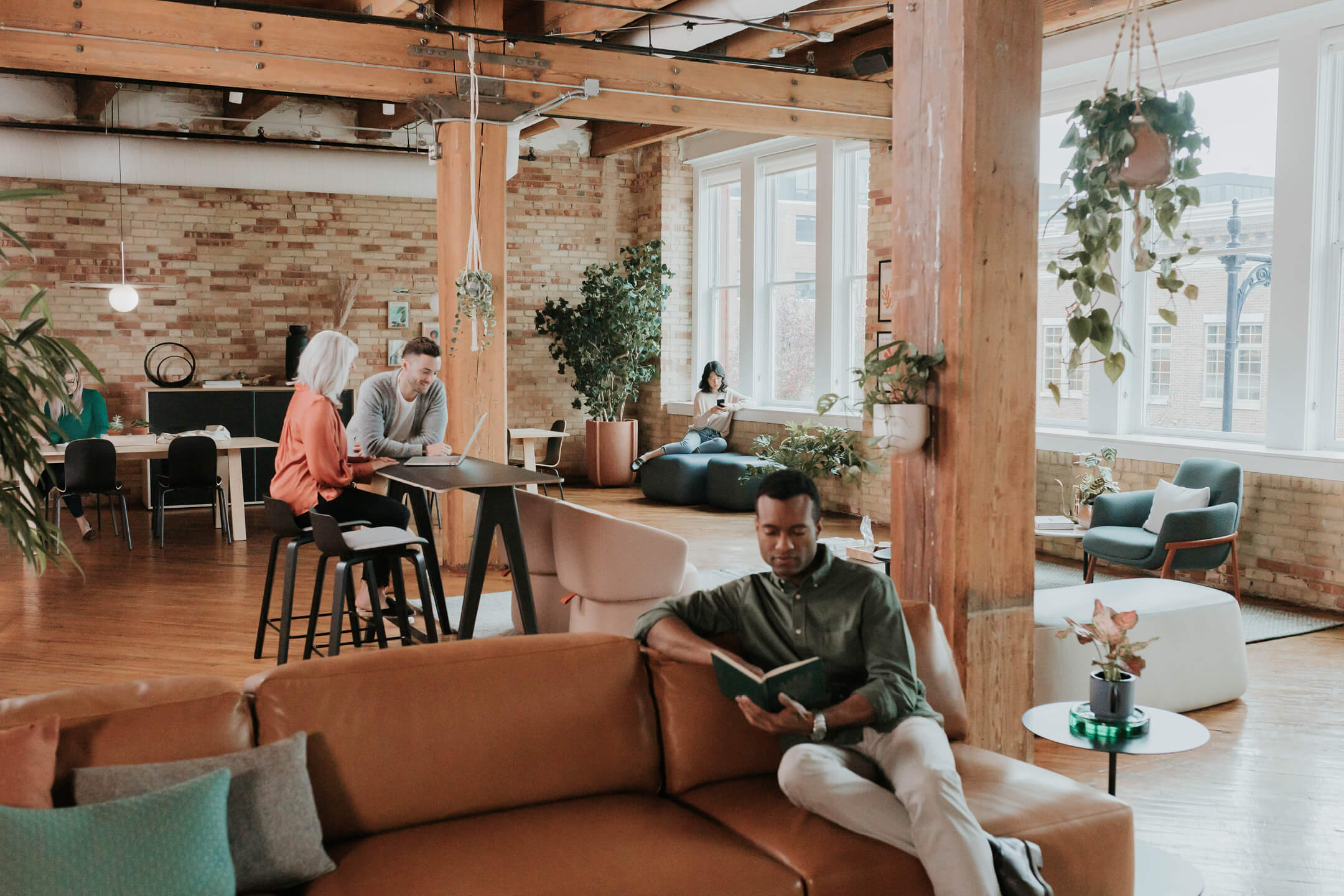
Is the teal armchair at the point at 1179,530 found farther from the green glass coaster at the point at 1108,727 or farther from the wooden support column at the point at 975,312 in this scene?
the green glass coaster at the point at 1108,727

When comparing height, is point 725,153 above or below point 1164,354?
above

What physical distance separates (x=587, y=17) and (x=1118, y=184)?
5.71 meters

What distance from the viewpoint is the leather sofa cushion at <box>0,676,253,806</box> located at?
2248 mm

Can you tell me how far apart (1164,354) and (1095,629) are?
18.6 feet

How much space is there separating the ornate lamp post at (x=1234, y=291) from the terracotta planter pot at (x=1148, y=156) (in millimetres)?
5027

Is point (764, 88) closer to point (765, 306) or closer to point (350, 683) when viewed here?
point (765, 306)

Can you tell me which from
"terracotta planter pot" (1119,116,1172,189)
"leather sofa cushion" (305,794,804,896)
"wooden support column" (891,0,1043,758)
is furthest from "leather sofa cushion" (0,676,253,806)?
"terracotta planter pot" (1119,116,1172,189)

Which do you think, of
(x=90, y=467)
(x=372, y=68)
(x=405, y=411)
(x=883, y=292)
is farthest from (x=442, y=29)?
(x=883, y=292)

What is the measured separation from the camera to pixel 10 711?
226cm

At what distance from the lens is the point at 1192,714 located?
4.88m

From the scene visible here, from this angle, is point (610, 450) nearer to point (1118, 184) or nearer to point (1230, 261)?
point (1230, 261)

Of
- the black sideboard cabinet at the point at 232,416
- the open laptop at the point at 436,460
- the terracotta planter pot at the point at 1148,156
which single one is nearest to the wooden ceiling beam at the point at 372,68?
the open laptop at the point at 436,460

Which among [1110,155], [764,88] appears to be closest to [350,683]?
[1110,155]

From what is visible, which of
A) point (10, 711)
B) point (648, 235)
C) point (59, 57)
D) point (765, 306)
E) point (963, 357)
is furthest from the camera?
point (648, 235)
